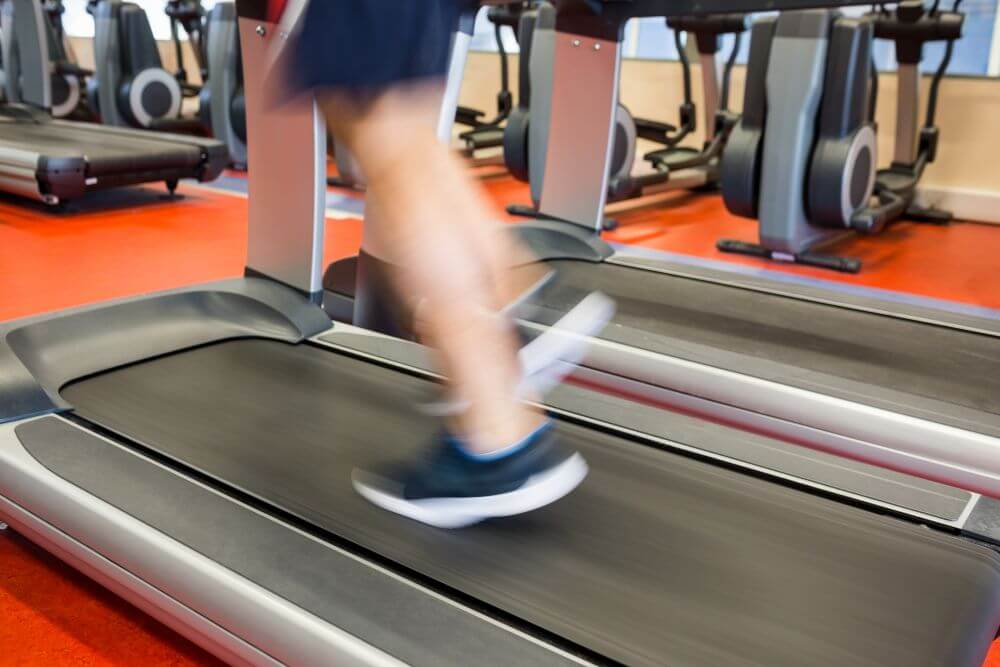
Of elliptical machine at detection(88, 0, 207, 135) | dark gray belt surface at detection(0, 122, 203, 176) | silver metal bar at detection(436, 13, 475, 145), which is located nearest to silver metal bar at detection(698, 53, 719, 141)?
dark gray belt surface at detection(0, 122, 203, 176)

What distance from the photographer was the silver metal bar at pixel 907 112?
4.02 metres

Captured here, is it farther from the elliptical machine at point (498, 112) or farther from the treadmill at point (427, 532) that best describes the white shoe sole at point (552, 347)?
the elliptical machine at point (498, 112)

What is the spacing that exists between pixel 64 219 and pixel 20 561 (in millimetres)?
2795

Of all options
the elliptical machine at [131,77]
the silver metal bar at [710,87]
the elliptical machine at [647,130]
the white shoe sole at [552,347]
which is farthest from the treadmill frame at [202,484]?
the elliptical machine at [131,77]

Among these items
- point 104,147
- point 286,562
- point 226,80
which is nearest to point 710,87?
point 226,80

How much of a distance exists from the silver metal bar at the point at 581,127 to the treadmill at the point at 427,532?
111cm

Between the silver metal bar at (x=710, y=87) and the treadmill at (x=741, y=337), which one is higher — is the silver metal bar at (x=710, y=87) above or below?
above

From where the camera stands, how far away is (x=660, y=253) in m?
3.48

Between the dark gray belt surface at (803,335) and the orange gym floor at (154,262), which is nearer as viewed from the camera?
the orange gym floor at (154,262)

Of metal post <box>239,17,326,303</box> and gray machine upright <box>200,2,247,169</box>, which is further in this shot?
gray machine upright <box>200,2,247,169</box>

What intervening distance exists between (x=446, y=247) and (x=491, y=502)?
33 cm

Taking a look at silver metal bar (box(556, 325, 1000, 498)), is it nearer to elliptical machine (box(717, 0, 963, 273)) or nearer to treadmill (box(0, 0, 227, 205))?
elliptical machine (box(717, 0, 963, 273))

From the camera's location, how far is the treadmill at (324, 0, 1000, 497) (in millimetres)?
1567

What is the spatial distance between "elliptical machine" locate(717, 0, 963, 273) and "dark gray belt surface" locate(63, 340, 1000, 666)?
2124 millimetres
